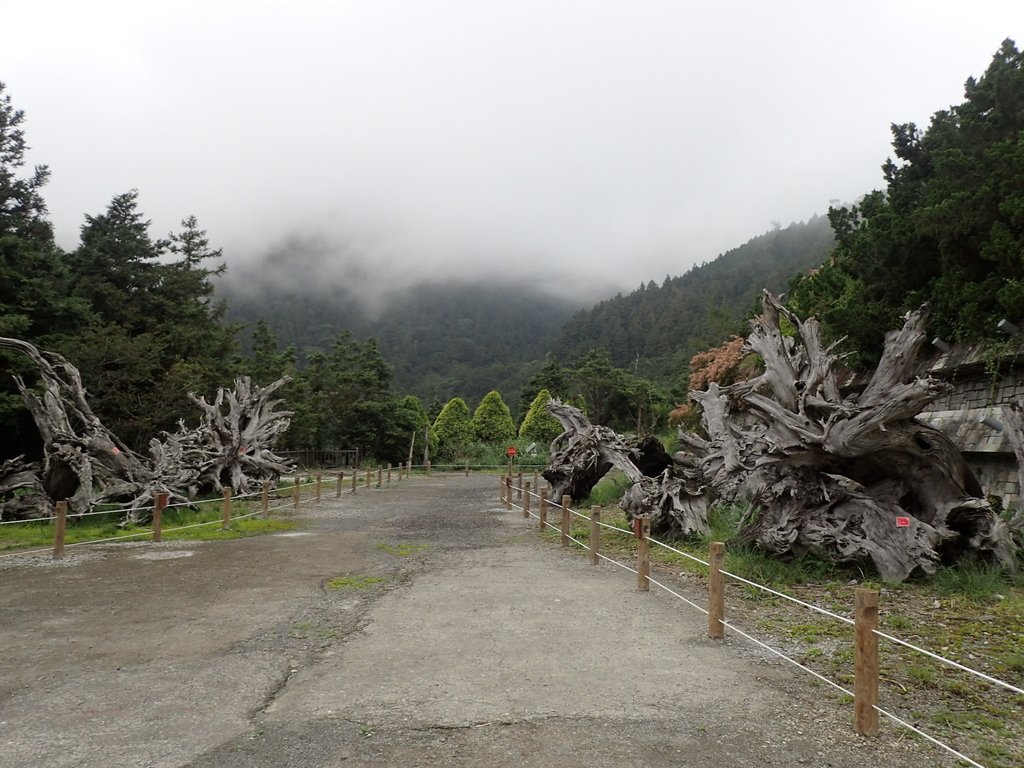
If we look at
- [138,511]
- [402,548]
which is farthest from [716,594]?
[138,511]

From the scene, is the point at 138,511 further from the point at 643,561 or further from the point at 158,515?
the point at 643,561

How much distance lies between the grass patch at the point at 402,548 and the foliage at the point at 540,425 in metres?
29.8

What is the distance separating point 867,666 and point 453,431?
40718 mm

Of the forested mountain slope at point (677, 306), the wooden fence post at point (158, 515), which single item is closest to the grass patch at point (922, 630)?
the wooden fence post at point (158, 515)

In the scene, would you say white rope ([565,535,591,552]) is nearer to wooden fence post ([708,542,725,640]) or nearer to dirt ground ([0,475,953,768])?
dirt ground ([0,475,953,768])

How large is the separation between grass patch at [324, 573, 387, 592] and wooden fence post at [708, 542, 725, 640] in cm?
430

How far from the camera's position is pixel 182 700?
15.2 ft

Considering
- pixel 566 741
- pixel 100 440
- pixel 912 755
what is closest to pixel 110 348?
pixel 100 440

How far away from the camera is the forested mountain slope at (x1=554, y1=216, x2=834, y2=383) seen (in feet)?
211

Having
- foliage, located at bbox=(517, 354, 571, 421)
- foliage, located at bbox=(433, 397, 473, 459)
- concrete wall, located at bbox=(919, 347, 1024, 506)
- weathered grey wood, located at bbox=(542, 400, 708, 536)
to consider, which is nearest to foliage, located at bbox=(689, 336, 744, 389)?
weathered grey wood, located at bbox=(542, 400, 708, 536)

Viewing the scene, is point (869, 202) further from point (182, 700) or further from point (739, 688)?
point (182, 700)

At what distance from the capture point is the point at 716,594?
6168mm

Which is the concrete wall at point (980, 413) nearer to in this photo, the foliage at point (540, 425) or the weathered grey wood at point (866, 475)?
the weathered grey wood at point (866, 475)

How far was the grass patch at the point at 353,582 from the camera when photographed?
27.6ft
